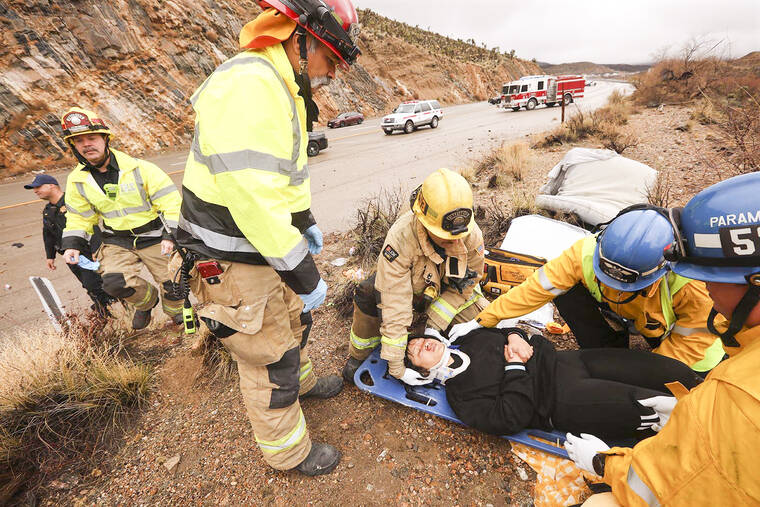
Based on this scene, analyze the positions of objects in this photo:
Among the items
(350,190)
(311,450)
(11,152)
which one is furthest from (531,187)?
(11,152)

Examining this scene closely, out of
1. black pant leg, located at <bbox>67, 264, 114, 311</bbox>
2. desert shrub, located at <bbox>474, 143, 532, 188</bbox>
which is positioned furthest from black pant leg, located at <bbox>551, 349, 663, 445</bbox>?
desert shrub, located at <bbox>474, 143, 532, 188</bbox>

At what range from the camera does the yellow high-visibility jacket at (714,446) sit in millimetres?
829

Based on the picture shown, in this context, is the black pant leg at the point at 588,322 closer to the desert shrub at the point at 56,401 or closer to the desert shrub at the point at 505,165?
the desert shrub at the point at 56,401

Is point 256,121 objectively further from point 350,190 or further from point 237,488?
point 350,190

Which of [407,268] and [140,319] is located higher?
[407,268]

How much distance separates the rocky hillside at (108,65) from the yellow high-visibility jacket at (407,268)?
46.6 feet

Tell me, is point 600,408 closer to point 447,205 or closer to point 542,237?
point 447,205

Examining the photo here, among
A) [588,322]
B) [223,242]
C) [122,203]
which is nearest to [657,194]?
[588,322]

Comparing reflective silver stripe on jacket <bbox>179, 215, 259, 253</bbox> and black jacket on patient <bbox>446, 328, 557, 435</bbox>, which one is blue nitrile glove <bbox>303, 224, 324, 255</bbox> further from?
black jacket on patient <bbox>446, 328, 557, 435</bbox>

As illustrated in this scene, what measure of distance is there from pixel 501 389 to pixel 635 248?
1.11 m

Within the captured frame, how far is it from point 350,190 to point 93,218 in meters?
5.17

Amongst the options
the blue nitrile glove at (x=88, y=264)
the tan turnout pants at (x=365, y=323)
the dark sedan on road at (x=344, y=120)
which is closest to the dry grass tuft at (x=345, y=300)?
the tan turnout pants at (x=365, y=323)

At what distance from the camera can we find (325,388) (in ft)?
8.30

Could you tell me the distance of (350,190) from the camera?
7684mm
